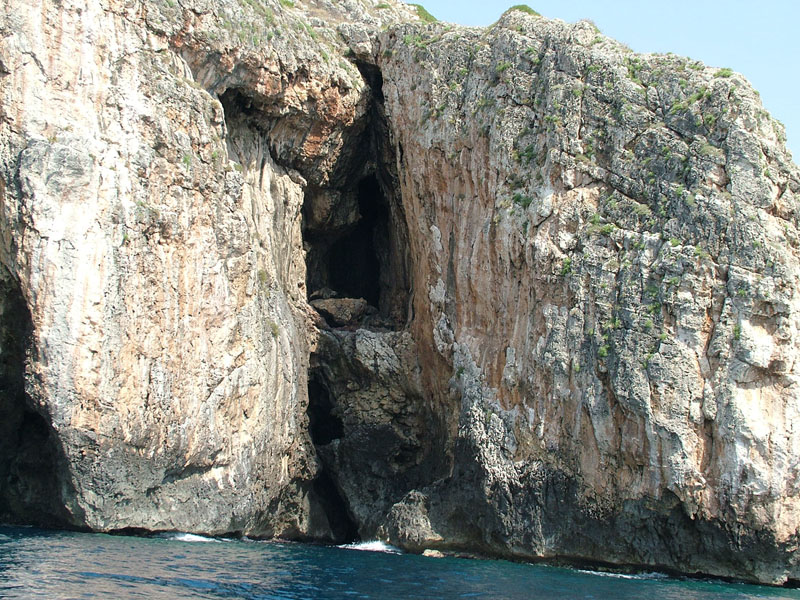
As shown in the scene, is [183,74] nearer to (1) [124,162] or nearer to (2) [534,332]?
(1) [124,162]

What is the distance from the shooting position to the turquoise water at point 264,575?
1538 centimetres

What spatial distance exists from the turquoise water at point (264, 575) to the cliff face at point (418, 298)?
177 cm

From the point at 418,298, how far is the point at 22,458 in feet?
44.9

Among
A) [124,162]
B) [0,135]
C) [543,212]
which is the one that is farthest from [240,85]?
[543,212]

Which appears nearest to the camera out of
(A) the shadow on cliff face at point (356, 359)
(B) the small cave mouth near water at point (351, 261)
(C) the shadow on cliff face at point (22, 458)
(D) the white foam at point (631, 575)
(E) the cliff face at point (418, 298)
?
(E) the cliff face at point (418, 298)

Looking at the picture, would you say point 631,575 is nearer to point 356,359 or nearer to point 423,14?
point 356,359

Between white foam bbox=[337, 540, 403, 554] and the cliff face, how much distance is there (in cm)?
35

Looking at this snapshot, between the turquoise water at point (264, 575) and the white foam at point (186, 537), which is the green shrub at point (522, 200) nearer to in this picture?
the turquoise water at point (264, 575)

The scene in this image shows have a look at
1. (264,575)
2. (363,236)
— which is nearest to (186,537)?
(264,575)

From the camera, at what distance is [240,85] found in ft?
92.7

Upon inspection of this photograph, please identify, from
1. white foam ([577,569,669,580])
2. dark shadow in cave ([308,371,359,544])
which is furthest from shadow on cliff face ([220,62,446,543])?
white foam ([577,569,669,580])

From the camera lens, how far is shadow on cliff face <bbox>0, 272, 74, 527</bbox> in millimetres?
24016

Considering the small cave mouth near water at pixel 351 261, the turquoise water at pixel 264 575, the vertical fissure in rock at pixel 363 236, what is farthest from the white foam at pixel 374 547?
the vertical fissure in rock at pixel 363 236

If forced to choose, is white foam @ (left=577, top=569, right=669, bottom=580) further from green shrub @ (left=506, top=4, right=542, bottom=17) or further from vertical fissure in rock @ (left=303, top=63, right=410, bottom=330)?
green shrub @ (left=506, top=4, right=542, bottom=17)
